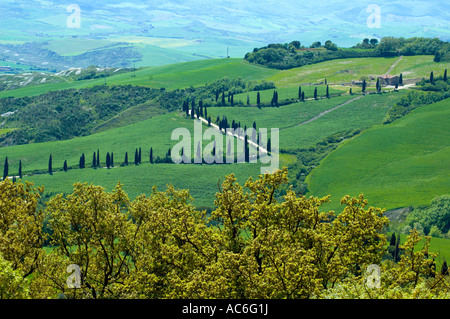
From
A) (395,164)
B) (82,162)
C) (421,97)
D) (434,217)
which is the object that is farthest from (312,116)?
(434,217)

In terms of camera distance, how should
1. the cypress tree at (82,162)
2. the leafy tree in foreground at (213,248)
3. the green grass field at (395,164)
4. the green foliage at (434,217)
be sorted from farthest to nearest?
the cypress tree at (82,162), the green grass field at (395,164), the green foliage at (434,217), the leafy tree in foreground at (213,248)

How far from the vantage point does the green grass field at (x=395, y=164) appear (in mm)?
125625

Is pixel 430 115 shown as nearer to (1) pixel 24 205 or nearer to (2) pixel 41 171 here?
(2) pixel 41 171

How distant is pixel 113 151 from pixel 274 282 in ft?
477

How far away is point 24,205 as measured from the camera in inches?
1503

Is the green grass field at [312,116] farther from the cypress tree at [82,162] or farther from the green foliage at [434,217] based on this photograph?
the green foliage at [434,217]

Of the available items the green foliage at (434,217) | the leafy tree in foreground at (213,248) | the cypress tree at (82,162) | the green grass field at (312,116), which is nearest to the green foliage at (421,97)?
the green grass field at (312,116)

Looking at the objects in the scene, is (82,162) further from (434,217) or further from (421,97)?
(421,97)

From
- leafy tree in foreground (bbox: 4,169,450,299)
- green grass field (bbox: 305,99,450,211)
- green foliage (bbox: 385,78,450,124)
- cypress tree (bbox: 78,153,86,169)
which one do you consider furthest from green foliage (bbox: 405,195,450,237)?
cypress tree (bbox: 78,153,86,169)

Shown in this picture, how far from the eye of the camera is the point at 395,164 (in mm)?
146000

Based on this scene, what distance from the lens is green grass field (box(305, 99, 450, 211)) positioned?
412ft

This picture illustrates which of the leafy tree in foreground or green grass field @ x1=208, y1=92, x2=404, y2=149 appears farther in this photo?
green grass field @ x1=208, y1=92, x2=404, y2=149

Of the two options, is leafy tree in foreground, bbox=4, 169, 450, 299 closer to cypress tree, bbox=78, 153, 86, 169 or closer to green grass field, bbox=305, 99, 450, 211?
green grass field, bbox=305, 99, 450, 211

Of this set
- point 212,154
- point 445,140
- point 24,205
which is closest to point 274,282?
point 24,205
